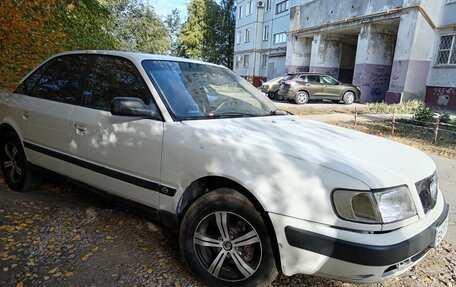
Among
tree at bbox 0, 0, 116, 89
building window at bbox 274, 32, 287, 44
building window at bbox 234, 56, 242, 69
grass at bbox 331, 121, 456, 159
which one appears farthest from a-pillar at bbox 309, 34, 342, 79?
tree at bbox 0, 0, 116, 89

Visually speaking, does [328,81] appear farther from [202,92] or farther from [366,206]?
[366,206]

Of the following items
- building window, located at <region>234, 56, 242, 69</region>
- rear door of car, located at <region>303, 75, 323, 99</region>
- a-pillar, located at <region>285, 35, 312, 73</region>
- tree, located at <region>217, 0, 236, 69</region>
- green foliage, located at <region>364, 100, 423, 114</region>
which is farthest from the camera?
tree, located at <region>217, 0, 236, 69</region>

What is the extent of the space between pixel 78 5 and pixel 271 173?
7454 millimetres

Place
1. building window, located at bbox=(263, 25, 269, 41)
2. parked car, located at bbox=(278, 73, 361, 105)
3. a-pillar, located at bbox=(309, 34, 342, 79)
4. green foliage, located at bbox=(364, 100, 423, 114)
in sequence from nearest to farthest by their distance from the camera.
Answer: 1. green foliage, located at bbox=(364, 100, 423, 114)
2. parked car, located at bbox=(278, 73, 361, 105)
3. a-pillar, located at bbox=(309, 34, 342, 79)
4. building window, located at bbox=(263, 25, 269, 41)

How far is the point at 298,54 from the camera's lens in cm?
2733

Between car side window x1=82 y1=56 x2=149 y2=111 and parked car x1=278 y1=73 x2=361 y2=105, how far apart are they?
15557 mm

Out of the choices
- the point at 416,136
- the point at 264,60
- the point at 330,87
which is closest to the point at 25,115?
the point at 416,136

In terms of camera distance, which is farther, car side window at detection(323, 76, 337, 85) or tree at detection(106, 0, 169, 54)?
tree at detection(106, 0, 169, 54)

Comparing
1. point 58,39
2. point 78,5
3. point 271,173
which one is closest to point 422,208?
point 271,173

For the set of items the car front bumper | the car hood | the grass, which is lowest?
the grass

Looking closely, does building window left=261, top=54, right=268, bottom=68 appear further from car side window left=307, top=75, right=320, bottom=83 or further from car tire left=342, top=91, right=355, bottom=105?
car side window left=307, top=75, right=320, bottom=83

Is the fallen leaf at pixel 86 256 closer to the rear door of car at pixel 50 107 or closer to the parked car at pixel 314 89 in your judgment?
the rear door of car at pixel 50 107

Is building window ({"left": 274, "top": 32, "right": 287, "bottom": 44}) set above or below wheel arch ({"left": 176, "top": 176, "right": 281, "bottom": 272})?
above

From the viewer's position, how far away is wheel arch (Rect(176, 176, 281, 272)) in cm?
238
